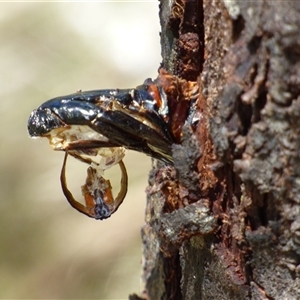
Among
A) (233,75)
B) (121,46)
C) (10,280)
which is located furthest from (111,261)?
(233,75)

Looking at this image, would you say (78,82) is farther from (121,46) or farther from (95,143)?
(95,143)

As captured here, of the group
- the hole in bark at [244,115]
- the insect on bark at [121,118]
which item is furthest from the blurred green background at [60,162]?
the hole in bark at [244,115]

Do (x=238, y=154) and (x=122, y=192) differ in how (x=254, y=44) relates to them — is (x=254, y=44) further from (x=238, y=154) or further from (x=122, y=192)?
(x=122, y=192)

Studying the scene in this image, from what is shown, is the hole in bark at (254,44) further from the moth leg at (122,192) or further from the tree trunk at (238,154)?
the moth leg at (122,192)

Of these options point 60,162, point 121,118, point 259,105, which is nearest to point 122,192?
point 121,118

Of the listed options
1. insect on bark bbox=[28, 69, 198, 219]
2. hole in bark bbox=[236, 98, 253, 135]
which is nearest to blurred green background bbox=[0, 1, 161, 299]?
insect on bark bbox=[28, 69, 198, 219]
